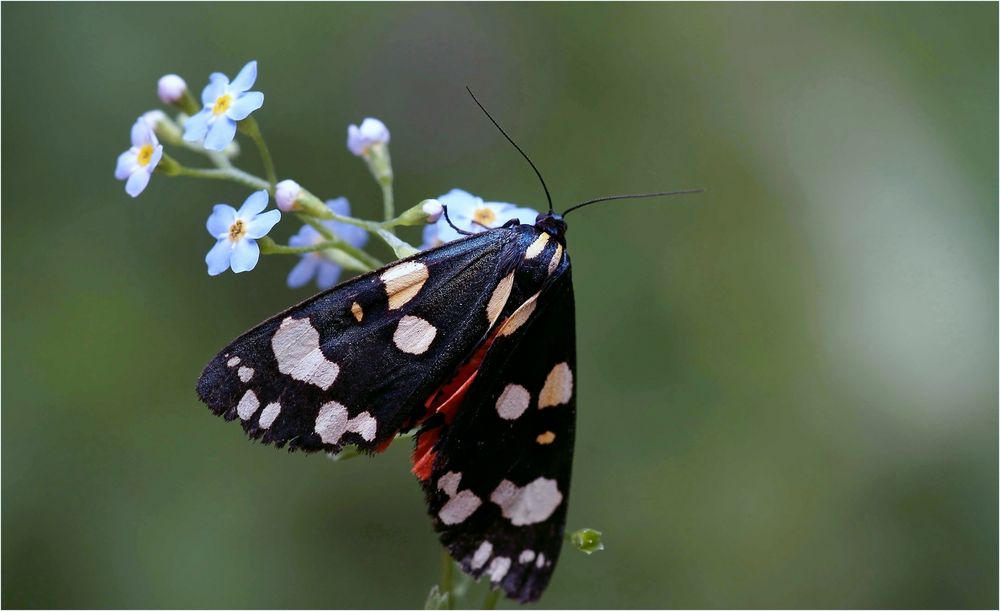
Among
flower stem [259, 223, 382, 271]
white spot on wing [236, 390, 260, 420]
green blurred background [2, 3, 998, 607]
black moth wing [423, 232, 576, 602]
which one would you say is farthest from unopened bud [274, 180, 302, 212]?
green blurred background [2, 3, 998, 607]

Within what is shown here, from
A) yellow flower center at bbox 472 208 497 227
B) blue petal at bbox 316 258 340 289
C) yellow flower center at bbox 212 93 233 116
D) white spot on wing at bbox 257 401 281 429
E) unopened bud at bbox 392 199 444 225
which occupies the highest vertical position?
yellow flower center at bbox 212 93 233 116

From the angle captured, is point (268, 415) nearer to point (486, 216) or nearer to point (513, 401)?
point (513, 401)

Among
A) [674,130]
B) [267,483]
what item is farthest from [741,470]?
[267,483]

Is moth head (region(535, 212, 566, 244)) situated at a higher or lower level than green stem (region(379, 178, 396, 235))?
lower

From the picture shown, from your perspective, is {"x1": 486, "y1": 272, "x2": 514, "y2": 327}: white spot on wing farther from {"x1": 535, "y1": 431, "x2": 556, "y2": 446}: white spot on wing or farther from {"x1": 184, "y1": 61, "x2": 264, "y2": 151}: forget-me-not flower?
{"x1": 184, "y1": 61, "x2": 264, "y2": 151}: forget-me-not flower

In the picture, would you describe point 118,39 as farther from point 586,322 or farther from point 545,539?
point 545,539

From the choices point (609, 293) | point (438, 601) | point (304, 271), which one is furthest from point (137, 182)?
point (609, 293)

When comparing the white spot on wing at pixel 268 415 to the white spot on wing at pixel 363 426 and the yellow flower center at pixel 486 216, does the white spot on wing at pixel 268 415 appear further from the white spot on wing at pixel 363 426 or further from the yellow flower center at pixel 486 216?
the yellow flower center at pixel 486 216
